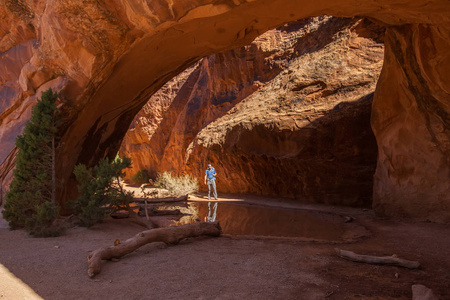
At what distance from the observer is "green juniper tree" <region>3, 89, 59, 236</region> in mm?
6266

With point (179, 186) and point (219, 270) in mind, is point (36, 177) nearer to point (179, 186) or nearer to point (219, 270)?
point (219, 270)

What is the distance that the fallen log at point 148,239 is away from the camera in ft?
13.2

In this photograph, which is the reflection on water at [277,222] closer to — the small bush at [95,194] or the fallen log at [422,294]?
the small bush at [95,194]

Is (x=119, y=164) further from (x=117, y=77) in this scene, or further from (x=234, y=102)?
(x=234, y=102)

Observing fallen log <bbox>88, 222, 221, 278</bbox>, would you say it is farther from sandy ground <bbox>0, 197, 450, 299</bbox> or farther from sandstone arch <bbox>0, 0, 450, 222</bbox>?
sandstone arch <bbox>0, 0, 450, 222</bbox>

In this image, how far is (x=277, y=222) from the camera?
8977mm

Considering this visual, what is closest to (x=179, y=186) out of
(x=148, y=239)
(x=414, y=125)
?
(x=414, y=125)

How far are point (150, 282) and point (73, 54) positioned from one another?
19.0 feet

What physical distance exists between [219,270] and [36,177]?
4842mm

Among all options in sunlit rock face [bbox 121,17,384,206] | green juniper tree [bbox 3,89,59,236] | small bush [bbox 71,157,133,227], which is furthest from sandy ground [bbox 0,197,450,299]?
sunlit rock face [bbox 121,17,384,206]

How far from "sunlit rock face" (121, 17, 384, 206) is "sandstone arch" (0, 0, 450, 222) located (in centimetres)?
259

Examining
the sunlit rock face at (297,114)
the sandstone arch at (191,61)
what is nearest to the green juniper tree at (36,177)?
the sandstone arch at (191,61)

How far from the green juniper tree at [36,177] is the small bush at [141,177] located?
20.6 metres

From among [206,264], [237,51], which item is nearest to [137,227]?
[206,264]
